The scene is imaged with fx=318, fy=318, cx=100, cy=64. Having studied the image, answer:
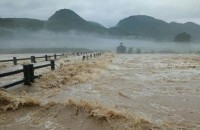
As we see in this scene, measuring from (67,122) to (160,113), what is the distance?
10.0ft

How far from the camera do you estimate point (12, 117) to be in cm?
933

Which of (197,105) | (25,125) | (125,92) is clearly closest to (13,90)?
(25,125)

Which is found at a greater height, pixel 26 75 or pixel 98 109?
pixel 26 75

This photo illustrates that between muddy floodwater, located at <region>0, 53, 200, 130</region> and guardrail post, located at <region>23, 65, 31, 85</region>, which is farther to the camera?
guardrail post, located at <region>23, 65, 31, 85</region>

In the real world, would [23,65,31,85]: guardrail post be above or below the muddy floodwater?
above

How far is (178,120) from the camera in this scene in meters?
9.20

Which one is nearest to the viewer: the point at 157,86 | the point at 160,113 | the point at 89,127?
the point at 89,127

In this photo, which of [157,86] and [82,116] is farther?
[157,86]

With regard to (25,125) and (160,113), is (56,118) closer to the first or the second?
(25,125)

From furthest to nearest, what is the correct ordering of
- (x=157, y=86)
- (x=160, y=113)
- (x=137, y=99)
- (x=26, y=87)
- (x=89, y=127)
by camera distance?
(x=157, y=86) < (x=26, y=87) < (x=137, y=99) < (x=160, y=113) < (x=89, y=127)

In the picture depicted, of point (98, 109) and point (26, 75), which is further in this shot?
point (26, 75)

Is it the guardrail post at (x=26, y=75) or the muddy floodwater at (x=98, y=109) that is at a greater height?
the guardrail post at (x=26, y=75)

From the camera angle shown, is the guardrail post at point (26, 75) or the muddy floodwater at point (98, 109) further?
the guardrail post at point (26, 75)

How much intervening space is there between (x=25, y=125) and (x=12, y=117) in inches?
32.0
